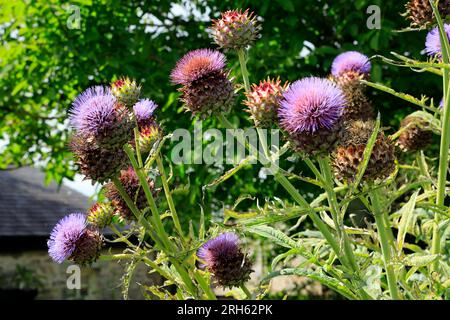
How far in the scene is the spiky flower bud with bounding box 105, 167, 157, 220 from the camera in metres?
1.85

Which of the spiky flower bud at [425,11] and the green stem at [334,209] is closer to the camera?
the green stem at [334,209]

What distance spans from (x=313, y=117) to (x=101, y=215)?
0.73m

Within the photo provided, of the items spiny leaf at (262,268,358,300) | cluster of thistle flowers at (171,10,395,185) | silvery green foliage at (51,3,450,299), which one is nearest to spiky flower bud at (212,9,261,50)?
cluster of thistle flowers at (171,10,395,185)

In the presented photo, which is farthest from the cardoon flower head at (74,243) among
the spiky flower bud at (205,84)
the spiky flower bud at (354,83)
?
the spiky flower bud at (354,83)

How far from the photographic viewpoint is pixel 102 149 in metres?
1.65

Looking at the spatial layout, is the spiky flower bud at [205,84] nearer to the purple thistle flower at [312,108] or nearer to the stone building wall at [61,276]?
the purple thistle flower at [312,108]

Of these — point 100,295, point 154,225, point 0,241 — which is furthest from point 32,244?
point 154,225

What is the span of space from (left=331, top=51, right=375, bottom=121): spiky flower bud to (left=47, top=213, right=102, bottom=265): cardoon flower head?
886 millimetres

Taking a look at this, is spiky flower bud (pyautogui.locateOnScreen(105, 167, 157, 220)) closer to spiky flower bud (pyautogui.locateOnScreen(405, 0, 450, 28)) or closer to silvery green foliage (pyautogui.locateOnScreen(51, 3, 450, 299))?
silvery green foliage (pyautogui.locateOnScreen(51, 3, 450, 299))

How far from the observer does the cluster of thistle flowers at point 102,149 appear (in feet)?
5.37

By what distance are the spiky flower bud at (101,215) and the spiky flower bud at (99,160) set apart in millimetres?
195

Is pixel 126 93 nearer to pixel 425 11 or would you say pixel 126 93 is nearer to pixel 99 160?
pixel 99 160

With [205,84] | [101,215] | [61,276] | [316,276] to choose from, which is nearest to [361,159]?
[316,276]
